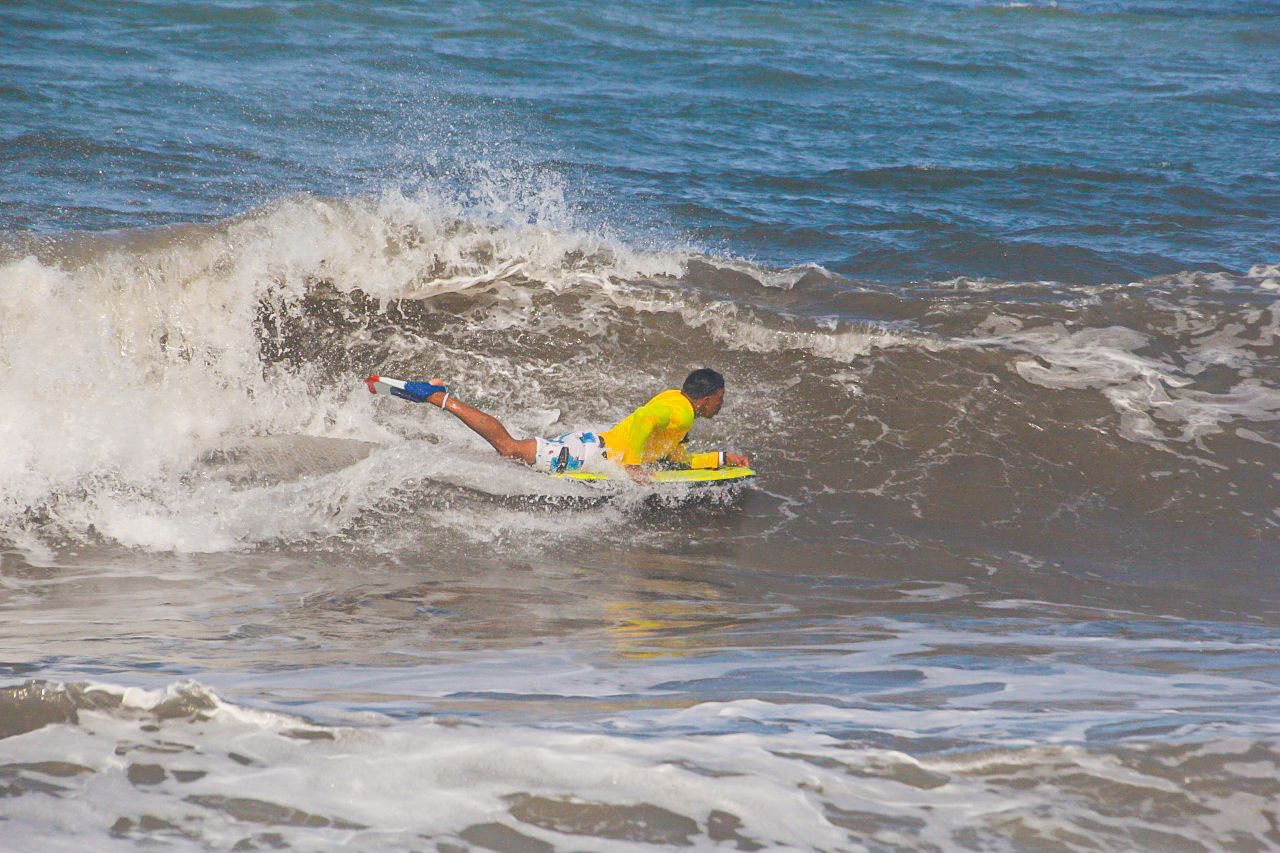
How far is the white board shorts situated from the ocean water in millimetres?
232

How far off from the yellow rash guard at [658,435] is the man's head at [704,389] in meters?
0.05

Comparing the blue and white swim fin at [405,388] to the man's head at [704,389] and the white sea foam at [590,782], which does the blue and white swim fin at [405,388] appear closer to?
the man's head at [704,389]

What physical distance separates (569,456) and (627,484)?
1.35 ft

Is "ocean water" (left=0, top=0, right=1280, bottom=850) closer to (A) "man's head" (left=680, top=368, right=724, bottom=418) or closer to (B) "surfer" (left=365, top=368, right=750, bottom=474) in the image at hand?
(B) "surfer" (left=365, top=368, right=750, bottom=474)

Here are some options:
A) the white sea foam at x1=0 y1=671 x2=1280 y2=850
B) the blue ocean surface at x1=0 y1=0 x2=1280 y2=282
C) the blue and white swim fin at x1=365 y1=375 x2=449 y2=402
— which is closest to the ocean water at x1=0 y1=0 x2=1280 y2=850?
the white sea foam at x1=0 y1=671 x2=1280 y2=850

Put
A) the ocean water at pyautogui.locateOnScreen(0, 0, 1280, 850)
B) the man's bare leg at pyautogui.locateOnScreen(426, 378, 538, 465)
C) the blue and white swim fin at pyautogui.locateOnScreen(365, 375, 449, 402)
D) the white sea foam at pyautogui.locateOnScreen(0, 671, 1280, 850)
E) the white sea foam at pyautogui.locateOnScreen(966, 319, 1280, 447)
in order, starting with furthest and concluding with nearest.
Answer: the white sea foam at pyautogui.locateOnScreen(966, 319, 1280, 447)
the blue and white swim fin at pyautogui.locateOnScreen(365, 375, 449, 402)
the man's bare leg at pyautogui.locateOnScreen(426, 378, 538, 465)
the ocean water at pyautogui.locateOnScreen(0, 0, 1280, 850)
the white sea foam at pyautogui.locateOnScreen(0, 671, 1280, 850)

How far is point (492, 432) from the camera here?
7.59 meters

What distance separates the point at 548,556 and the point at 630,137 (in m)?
10.8

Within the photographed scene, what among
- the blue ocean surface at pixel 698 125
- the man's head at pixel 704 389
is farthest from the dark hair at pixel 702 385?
the blue ocean surface at pixel 698 125

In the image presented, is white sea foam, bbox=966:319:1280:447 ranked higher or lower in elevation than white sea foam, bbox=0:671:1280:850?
higher

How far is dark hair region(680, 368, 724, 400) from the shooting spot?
7.33 m

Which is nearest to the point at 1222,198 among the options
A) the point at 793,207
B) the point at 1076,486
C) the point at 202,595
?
the point at 793,207

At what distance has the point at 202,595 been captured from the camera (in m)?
5.52

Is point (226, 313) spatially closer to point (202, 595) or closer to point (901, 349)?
point (202, 595)
